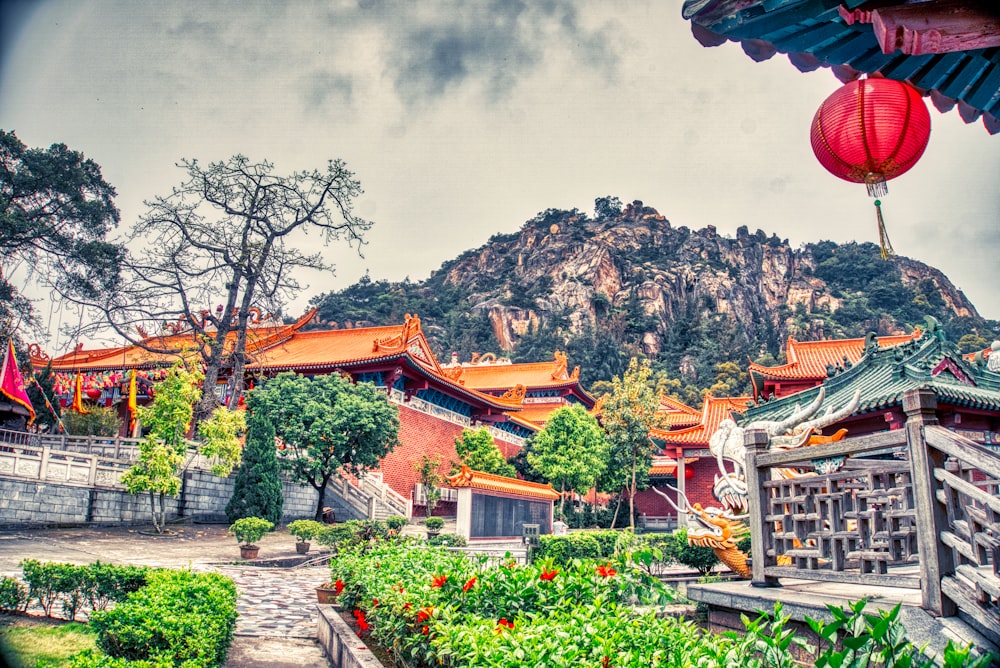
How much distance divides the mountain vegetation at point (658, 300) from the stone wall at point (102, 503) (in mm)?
40756

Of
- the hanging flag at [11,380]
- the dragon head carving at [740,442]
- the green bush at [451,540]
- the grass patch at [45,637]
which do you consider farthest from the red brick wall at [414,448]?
the grass patch at [45,637]

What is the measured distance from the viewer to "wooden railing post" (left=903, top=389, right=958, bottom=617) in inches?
133

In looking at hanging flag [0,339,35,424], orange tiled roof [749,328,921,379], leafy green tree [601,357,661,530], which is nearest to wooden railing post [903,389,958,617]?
hanging flag [0,339,35,424]

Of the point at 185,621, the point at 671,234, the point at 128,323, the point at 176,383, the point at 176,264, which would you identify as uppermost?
the point at 671,234

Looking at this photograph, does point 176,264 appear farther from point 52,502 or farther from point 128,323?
point 52,502

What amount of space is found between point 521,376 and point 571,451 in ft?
53.2

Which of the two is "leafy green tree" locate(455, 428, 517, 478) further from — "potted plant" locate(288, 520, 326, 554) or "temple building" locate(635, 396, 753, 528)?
"potted plant" locate(288, 520, 326, 554)

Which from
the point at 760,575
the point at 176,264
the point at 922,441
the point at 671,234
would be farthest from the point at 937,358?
the point at 671,234

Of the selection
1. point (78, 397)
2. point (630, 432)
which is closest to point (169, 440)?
point (78, 397)

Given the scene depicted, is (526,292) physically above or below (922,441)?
above

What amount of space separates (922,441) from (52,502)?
659 inches

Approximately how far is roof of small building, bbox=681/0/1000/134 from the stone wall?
1630 cm

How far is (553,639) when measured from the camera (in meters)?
2.79

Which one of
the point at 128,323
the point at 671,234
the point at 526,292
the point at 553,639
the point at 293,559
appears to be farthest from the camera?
the point at 671,234
